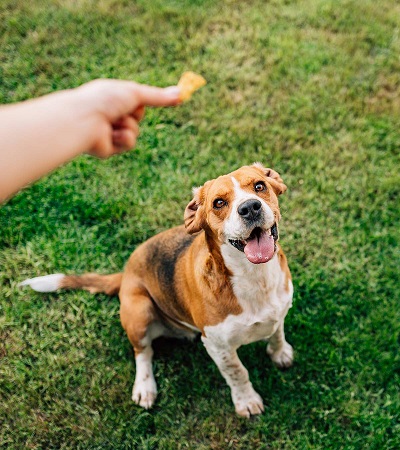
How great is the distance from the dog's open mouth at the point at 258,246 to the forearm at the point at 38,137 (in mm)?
1570

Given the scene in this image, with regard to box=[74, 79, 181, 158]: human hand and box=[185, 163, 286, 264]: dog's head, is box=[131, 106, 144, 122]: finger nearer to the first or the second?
box=[74, 79, 181, 158]: human hand

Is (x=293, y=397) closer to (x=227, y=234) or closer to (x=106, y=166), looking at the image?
(x=227, y=234)

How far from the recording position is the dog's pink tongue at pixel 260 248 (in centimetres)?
319

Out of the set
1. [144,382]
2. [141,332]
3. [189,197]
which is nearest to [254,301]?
[141,332]

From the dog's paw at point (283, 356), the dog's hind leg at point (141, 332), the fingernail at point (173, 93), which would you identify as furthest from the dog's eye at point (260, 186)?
the dog's paw at point (283, 356)

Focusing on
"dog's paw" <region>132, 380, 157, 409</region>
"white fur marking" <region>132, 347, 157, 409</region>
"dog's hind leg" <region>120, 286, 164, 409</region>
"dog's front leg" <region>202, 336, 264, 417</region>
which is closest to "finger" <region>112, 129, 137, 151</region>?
"dog's front leg" <region>202, 336, 264, 417</region>

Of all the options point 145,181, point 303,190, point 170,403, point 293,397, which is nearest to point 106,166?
point 145,181

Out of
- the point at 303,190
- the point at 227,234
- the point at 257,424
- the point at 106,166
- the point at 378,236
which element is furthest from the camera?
the point at 106,166

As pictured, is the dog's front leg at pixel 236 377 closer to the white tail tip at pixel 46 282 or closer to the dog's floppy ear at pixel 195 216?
the dog's floppy ear at pixel 195 216

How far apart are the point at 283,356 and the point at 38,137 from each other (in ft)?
11.3

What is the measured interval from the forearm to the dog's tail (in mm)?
3127

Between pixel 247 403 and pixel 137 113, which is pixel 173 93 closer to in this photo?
pixel 137 113

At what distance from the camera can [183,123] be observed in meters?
6.00

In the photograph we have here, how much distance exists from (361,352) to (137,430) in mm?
2075
